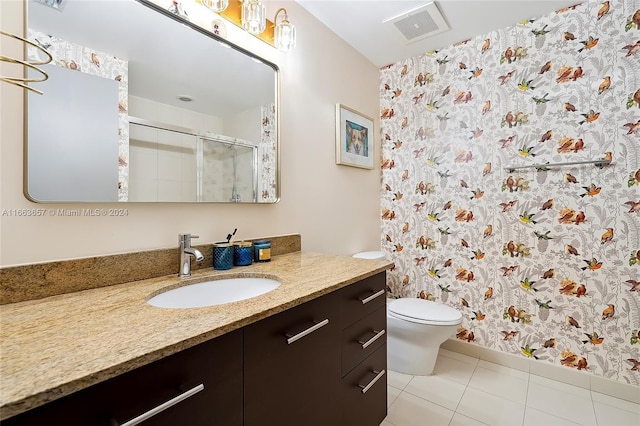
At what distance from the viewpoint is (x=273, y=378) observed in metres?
0.82

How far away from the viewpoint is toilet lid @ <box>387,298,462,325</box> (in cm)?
177

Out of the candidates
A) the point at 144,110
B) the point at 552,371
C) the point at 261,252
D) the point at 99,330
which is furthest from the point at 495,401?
the point at 144,110

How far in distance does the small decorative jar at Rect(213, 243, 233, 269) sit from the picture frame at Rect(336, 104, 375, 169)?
3.61ft

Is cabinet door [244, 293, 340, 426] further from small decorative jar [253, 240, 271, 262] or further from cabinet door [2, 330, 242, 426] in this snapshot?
small decorative jar [253, 240, 271, 262]

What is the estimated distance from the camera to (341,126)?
212 centimetres

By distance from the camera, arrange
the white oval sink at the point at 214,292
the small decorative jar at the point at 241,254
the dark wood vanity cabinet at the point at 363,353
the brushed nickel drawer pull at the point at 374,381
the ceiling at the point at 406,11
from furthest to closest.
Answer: the ceiling at the point at 406,11, the small decorative jar at the point at 241,254, the brushed nickel drawer pull at the point at 374,381, the dark wood vanity cabinet at the point at 363,353, the white oval sink at the point at 214,292

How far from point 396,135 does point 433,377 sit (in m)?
1.84

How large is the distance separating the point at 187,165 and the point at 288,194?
0.61 m

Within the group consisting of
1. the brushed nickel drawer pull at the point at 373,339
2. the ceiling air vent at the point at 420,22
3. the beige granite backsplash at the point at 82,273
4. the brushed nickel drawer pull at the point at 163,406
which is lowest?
the brushed nickel drawer pull at the point at 373,339

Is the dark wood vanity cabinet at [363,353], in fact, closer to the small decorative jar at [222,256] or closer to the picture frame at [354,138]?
the small decorative jar at [222,256]

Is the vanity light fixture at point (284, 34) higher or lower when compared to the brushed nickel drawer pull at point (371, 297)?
higher

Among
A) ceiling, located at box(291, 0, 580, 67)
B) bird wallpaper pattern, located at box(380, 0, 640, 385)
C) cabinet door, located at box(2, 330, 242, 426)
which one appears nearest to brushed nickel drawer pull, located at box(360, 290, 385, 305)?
cabinet door, located at box(2, 330, 242, 426)

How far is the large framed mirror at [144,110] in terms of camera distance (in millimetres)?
920

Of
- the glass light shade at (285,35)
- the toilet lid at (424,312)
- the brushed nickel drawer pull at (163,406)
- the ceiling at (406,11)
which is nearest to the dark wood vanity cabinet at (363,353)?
the toilet lid at (424,312)
